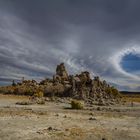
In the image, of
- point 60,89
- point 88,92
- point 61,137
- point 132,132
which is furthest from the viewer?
point 60,89

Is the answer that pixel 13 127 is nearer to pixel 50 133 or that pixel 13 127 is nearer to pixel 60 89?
pixel 50 133

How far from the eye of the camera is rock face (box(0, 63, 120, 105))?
2786 inches

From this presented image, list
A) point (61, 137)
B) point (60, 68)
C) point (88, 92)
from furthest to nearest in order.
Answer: point (60, 68) < point (88, 92) < point (61, 137)

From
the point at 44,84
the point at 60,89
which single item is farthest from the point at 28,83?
the point at 60,89

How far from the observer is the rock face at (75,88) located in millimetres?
70775

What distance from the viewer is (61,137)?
658 inches

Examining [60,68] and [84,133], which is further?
[60,68]

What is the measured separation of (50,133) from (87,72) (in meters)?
66.1

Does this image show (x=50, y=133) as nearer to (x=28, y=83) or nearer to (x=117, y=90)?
(x=117, y=90)

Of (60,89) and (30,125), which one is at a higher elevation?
(60,89)

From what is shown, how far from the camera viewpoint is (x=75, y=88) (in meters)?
77.1

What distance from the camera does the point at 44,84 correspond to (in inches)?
3501

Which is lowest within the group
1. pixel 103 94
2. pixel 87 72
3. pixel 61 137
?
pixel 61 137

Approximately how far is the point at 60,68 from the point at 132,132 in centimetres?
7625
